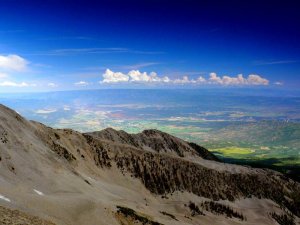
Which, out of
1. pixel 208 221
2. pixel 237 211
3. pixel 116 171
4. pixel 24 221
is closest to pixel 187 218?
pixel 208 221

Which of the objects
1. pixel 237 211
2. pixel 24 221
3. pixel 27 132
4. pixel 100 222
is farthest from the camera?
pixel 237 211

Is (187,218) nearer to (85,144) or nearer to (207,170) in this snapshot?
(85,144)

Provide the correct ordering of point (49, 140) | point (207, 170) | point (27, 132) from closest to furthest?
1. point (27, 132)
2. point (49, 140)
3. point (207, 170)

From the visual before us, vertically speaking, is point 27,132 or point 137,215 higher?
point 27,132

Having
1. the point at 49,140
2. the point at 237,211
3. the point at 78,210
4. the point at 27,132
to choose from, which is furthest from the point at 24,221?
the point at 237,211

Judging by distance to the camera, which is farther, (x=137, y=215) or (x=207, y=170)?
(x=207, y=170)

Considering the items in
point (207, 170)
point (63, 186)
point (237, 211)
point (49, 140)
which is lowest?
point (237, 211)
